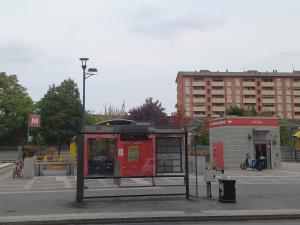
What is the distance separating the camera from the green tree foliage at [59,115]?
220 ft

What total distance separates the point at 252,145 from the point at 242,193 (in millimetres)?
21824

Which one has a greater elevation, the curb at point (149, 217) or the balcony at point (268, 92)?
the balcony at point (268, 92)

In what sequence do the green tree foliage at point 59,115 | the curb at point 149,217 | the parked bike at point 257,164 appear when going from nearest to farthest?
1. the curb at point 149,217
2. the parked bike at point 257,164
3. the green tree foliage at point 59,115

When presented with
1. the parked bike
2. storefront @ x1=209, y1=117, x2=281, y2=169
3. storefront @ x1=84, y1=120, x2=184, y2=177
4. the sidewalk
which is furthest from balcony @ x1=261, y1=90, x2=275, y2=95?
storefront @ x1=84, y1=120, x2=184, y2=177

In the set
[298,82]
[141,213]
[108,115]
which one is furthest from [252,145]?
[298,82]

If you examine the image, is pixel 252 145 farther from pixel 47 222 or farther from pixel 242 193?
pixel 47 222

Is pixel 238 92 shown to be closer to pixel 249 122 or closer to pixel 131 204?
pixel 249 122

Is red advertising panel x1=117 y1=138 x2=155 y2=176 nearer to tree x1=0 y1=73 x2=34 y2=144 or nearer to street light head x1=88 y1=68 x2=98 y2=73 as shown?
street light head x1=88 y1=68 x2=98 y2=73

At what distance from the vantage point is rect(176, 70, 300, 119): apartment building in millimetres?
142125

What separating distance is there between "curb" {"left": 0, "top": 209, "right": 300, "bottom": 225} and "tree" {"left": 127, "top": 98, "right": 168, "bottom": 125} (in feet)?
184

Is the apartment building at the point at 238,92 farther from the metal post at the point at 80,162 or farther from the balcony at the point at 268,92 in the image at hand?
the metal post at the point at 80,162

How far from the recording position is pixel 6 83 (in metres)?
79.6

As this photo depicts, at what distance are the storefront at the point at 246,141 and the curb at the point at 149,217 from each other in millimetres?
26440

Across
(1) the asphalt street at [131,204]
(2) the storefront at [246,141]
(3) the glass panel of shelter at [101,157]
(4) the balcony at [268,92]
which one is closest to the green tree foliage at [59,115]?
(2) the storefront at [246,141]
